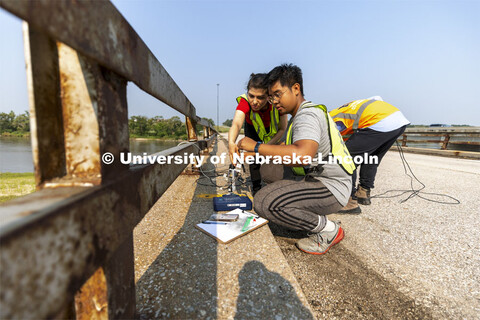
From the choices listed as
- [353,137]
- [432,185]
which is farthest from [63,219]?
[432,185]

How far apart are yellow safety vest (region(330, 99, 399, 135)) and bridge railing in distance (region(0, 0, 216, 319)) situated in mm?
2946

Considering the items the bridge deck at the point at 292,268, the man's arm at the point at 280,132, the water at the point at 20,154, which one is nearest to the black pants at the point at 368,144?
the bridge deck at the point at 292,268

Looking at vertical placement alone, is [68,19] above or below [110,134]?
above

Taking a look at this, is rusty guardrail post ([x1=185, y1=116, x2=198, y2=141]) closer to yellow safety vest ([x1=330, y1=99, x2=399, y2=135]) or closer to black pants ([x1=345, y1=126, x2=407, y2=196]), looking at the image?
yellow safety vest ([x1=330, y1=99, x2=399, y2=135])

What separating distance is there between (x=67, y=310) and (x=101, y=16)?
0.78 m

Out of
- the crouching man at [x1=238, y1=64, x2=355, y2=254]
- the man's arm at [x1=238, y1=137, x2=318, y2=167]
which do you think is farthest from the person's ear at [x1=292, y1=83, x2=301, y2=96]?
the man's arm at [x1=238, y1=137, x2=318, y2=167]

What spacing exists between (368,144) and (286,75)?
5.56 ft

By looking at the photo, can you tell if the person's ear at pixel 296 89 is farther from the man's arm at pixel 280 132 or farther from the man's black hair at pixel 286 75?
the man's arm at pixel 280 132

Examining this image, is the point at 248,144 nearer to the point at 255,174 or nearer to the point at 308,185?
the point at 308,185

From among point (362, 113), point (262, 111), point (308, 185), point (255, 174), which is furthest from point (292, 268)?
point (362, 113)

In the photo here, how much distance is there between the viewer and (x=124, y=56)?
69cm

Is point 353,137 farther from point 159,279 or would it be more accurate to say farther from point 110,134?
point 110,134

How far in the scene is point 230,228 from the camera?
6.06ft

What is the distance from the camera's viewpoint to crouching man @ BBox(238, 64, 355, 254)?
184cm
